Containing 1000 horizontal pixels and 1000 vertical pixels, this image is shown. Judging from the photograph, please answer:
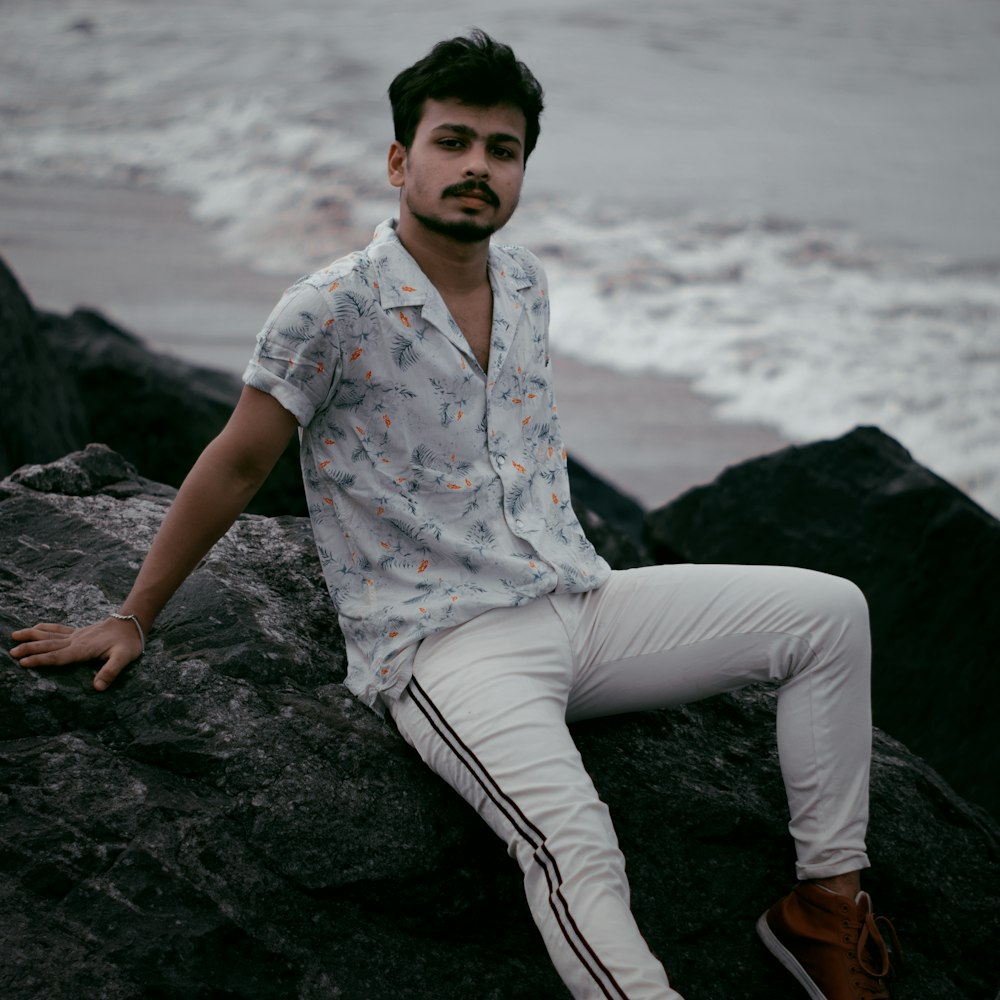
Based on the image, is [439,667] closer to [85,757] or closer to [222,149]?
[85,757]

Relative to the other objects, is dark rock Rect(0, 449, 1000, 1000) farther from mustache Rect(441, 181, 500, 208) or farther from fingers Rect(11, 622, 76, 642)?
mustache Rect(441, 181, 500, 208)

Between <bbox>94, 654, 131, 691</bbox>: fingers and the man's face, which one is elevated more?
the man's face

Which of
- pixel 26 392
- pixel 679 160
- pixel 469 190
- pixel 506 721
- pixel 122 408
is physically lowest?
A: pixel 679 160

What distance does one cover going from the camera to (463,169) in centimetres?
242

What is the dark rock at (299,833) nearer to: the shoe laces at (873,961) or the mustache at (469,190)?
the shoe laces at (873,961)

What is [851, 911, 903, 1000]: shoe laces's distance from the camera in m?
2.25

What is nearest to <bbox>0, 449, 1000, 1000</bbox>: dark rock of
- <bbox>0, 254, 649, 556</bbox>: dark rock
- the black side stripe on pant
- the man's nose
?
the black side stripe on pant

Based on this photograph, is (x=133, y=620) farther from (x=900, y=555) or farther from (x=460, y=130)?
(x=900, y=555)

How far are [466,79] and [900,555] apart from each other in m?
2.20

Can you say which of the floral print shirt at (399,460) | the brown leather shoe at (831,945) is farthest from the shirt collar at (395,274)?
the brown leather shoe at (831,945)

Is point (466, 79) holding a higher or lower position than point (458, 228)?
higher

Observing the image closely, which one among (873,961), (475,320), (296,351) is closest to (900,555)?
(873,961)

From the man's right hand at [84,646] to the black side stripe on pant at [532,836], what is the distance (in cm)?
53

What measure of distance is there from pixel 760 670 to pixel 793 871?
42cm
